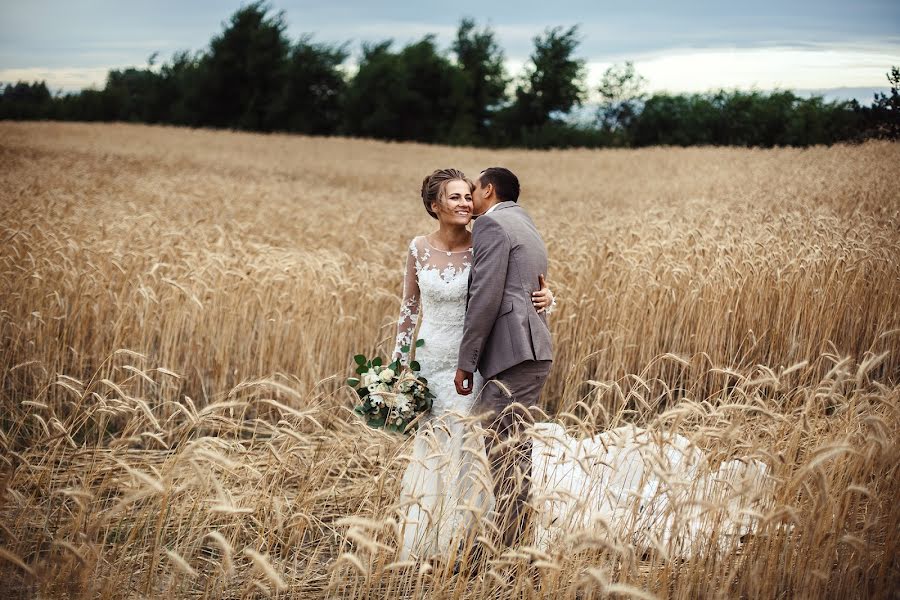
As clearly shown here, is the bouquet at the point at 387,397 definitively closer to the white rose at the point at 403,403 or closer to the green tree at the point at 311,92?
the white rose at the point at 403,403

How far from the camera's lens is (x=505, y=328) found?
3051 millimetres

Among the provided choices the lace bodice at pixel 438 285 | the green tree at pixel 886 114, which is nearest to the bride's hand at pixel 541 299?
the lace bodice at pixel 438 285

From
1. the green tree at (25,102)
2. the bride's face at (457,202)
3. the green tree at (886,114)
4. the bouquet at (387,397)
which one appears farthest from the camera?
the green tree at (25,102)

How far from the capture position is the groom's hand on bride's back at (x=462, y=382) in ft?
10.2

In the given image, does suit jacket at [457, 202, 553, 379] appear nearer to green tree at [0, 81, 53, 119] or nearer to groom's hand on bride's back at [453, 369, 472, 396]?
groom's hand on bride's back at [453, 369, 472, 396]

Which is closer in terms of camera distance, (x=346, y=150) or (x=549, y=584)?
(x=549, y=584)

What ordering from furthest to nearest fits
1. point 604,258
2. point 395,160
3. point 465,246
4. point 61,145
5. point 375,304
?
point 395,160, point 61,145, point 604,258, point 375,304, point 465,246

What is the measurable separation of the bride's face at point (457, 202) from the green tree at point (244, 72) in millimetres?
43109

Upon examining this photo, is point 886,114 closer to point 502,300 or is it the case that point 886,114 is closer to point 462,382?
point 502,300

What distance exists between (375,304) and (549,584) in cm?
371

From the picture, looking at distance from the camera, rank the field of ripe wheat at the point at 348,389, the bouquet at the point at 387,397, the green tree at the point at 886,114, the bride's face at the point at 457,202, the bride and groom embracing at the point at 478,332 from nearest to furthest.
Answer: the field of ripe wheat at the point at 348,389 < the bride and groom embracing at the point at 478,332 < the bouquet at the point at 387,397 < the bride's face at the point at 457,202 < the green tree at the point at 886,114

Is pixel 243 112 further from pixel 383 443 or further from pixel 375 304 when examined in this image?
pixel 383 443

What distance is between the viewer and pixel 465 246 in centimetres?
347

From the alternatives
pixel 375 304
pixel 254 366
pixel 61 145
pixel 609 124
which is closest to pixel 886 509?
pixel 375 304
